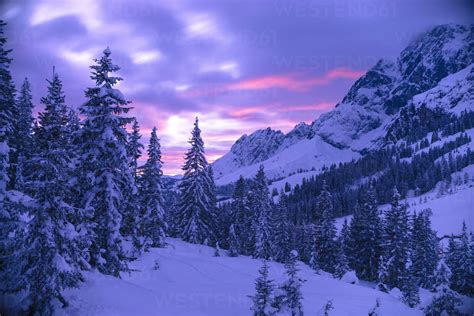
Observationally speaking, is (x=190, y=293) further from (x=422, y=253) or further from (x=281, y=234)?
(x=422, y=253)

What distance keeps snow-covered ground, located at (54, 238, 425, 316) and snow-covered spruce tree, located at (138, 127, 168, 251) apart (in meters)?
7.62

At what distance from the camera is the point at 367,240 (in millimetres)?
54062

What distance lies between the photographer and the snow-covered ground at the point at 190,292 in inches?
635

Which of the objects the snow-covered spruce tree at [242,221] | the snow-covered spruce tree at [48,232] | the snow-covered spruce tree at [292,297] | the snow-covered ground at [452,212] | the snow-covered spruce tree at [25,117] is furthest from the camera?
the snow-covered ground at [452,212]

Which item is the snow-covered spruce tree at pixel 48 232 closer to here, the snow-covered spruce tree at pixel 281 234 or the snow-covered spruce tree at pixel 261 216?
the snow-covered spruce tree at pixel 261 216

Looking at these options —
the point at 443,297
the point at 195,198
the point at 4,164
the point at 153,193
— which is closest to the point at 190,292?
the point at 4,164

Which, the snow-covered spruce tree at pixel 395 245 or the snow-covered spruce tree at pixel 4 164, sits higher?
the snow-covered spruce tree at pixel 4 164

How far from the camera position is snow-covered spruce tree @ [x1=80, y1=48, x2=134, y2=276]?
61.4 feet

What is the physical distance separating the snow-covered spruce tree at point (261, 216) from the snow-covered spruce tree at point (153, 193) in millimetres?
14997

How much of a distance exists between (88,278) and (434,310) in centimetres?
2959

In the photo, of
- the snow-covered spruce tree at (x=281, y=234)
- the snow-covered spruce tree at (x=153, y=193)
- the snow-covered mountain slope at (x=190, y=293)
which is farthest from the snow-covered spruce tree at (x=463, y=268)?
the snow-covered spruce tree at (x=153, y=193)

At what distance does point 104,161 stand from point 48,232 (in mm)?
6093

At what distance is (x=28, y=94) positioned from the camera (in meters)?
45.1

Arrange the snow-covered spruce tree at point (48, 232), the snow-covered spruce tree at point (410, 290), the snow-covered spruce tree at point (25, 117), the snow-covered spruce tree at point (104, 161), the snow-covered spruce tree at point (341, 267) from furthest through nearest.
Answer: the snow-covered spruce tree at point (341, 267)
the snow-covered spruce tree at point (410, 290)
the snow-covered spruce tree at point (25, 117)
the snow-covered spruce tree at point (104, 161)
the snow-covered spruce tree at point (48, 232)
